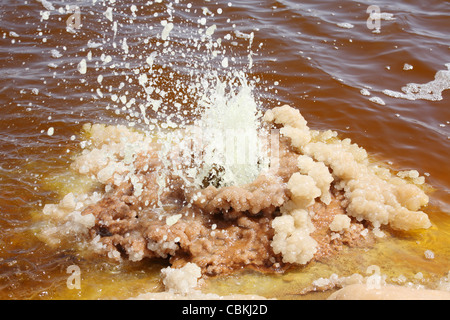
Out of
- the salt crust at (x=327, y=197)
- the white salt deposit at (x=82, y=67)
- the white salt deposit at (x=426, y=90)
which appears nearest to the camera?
the salt crust at (x=327, y=197)

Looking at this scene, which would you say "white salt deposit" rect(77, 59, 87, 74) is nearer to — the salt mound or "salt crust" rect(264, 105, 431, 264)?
the salt mound

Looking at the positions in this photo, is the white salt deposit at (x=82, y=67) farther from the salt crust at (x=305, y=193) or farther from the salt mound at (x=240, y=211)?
the salt mound at (x=240, y=211)

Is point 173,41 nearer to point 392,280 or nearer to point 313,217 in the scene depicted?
point 313,217

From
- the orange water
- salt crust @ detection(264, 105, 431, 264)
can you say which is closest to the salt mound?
salt crust @ detection(264, 105, 431, 264)

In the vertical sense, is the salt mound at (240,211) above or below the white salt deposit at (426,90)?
below

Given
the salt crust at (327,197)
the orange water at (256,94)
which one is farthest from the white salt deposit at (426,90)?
the salt crust at (327,197)
